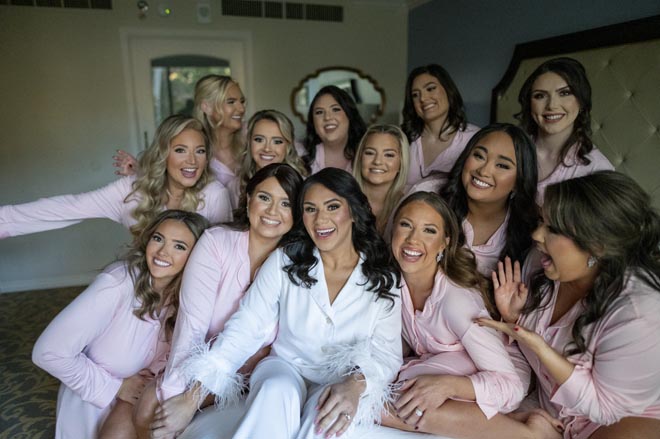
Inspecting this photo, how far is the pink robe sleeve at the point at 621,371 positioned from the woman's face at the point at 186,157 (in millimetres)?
1858

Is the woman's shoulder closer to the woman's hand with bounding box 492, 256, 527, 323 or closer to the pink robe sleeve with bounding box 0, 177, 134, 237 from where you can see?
the woman's hand with bounding box 492, 256, 527, 323

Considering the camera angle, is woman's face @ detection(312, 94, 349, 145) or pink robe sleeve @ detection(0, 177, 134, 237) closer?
pink robe sleeve @ detection(0, 177, 134, 237)

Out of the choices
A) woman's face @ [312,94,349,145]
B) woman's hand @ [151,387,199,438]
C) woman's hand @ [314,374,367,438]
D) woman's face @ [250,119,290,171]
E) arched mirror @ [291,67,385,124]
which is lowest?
woman's hand @ [151,387,199,438]

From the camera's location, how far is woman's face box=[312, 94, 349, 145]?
2.70m

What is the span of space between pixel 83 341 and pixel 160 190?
846mm

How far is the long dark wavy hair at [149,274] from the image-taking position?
189 cm

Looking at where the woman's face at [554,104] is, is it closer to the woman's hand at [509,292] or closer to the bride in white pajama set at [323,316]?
the woman's hand at [509,292]

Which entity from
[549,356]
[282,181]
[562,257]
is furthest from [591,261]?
[282,181]

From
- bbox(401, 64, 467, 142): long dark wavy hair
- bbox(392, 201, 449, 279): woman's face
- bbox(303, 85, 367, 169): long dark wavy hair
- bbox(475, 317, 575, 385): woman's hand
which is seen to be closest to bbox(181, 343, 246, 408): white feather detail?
bbox(392, 201, 449, 279): woman's face

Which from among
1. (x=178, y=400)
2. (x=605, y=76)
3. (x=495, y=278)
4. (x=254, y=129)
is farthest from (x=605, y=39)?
(x=178, y=400)

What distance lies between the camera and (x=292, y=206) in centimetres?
189

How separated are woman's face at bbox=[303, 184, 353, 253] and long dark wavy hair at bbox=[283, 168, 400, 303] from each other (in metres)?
0.02

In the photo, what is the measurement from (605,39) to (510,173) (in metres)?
1.58

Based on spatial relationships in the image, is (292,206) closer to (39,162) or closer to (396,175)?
(396,175)
